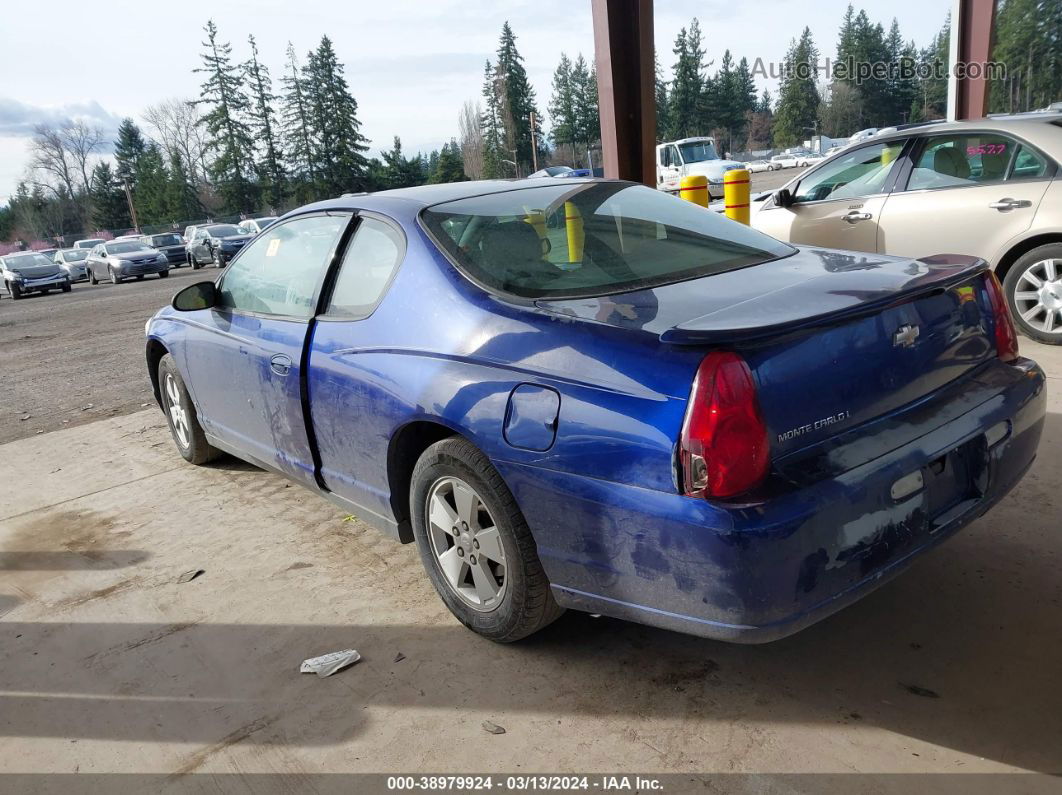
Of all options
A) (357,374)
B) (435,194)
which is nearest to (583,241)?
(435,194)

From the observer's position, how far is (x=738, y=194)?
25.7ft

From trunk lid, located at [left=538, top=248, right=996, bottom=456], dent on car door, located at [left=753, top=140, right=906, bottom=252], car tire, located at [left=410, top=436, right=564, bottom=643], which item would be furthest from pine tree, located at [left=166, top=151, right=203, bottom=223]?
trunk lid, located at [left=538, top=248, right=996, bottom=456]

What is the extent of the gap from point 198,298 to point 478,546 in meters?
2.29

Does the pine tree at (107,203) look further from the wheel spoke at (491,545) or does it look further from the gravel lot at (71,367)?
the wheel spoke at (491,545)

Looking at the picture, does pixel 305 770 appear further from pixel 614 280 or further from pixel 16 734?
pixel 614 280

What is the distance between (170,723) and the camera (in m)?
2.73

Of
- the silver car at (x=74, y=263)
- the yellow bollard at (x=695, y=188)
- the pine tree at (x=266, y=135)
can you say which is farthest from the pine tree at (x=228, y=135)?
the yellow bollard at (x=695, y=188)

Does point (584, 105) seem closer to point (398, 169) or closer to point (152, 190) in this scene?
point (398, 169)

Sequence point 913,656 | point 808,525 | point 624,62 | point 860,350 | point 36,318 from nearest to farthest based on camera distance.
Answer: point 808,525, point 860,350, point 913,656, point 624,62, point 36,318

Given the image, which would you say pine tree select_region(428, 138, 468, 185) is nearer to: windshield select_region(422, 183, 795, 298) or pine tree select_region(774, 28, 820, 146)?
pine tree select_region(774, 28, 820, 146)

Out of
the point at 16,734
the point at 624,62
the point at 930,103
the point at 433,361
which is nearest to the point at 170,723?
the point at 16,734

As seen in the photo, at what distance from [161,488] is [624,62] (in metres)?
5.73

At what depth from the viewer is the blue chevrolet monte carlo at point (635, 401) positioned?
2.15m

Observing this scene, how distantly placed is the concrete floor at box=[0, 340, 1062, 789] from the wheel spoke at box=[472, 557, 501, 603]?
0.22 meters
